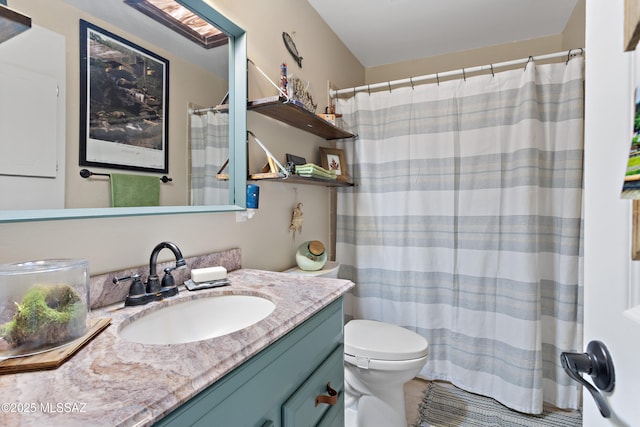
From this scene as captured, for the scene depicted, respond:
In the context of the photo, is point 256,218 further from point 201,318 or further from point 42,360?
point 42,360

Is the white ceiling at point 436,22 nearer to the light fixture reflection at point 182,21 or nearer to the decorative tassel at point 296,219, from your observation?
the light fixture reflection at point 182,21

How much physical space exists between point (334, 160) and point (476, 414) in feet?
5.53

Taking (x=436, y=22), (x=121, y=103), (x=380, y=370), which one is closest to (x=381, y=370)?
(x=380, y=370)

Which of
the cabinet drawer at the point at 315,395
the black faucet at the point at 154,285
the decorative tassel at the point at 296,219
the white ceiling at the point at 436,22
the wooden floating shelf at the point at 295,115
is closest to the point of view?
the cabinet drawer at the point at 315,395

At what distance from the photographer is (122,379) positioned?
0.51m

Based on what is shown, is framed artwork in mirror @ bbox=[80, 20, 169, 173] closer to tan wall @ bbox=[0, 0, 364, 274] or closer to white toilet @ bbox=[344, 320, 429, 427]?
tan wall @ bbox=[0, 0, 364, 274]

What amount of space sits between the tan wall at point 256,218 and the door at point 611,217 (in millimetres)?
1110

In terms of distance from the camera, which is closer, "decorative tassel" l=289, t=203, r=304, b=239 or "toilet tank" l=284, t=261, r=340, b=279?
"toilet tank" l=284, t=261, r=340, b=279

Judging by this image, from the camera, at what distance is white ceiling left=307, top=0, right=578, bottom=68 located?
195 centimetres

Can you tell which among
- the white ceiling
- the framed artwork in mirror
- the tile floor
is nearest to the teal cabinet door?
the framed artwork in mirror

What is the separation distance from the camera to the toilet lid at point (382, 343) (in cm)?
142

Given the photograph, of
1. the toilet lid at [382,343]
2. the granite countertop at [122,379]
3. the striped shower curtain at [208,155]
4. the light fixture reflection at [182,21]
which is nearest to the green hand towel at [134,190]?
the striped shower curtain at [208,155]

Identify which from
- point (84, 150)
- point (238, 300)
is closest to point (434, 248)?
point (238, 300)

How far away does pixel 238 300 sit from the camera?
1.04 meters
